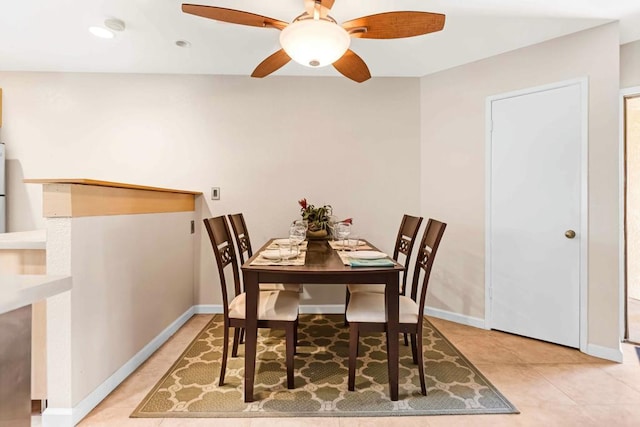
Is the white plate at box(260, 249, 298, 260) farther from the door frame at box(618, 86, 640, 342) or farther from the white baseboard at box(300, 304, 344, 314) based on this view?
the door frame at box(618, 86, 640, 342)

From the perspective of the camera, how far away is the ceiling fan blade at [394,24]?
5.47 feet

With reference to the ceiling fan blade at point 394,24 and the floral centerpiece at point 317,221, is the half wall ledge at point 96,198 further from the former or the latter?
the ceiling fan blade at point 394,24

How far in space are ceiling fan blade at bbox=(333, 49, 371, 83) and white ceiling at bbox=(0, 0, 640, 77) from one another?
0.36 meters

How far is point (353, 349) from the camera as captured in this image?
1.82 meters

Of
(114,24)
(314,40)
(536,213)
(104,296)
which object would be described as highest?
(114,24)

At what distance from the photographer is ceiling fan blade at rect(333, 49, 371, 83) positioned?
211cm

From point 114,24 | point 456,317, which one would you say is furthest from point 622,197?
point 114,24

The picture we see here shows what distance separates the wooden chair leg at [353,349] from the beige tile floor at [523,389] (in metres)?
0.24

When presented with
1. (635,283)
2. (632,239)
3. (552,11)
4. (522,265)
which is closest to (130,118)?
(552,11)

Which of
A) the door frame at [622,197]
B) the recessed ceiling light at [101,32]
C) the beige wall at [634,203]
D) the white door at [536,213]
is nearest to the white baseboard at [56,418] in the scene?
the recessed ceiling light at [101,32]

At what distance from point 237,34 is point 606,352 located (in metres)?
3.57

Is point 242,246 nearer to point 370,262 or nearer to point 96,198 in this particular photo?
point 96,198

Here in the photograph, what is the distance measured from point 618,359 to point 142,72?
4579 mm

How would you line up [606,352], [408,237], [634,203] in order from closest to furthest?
[606,352], [408,237], [634,203]
